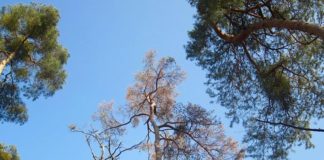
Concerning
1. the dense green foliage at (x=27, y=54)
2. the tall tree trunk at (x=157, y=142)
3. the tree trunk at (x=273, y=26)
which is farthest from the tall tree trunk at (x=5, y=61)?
the tree trunk at (x=273, y=26)

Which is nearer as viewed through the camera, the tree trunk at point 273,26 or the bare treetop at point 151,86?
the tree trunk at point 273,26

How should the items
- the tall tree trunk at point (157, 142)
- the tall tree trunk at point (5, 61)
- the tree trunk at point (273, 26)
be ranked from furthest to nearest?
1. the tall tree trunk at point (157, 142)
2. the tall tree trunk at point (5, 61)
3. the tree trunk at point (273, 26)

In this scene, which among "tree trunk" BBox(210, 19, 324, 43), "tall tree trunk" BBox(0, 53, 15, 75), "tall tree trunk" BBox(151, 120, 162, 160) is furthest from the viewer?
"tall tree trunk" BBox(151, 120, 162, 160)

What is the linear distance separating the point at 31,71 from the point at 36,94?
2.08 feet

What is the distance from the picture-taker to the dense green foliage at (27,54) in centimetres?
1098

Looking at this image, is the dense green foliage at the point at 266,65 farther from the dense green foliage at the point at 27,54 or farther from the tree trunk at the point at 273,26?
the dense green foliage at the point at 27,54

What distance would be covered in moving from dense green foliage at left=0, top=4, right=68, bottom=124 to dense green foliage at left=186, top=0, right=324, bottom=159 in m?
4.00

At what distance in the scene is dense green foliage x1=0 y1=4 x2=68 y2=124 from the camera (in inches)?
432

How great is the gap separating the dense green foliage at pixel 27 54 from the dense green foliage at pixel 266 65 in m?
4.00

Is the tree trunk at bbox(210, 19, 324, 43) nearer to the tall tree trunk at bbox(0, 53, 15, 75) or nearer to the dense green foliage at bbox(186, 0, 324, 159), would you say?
the dense green foliage at bbox(186, 0, 324, 159)

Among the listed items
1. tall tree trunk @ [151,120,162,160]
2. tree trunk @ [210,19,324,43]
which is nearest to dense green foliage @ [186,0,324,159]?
tree trunk @ [210,19,324,43]

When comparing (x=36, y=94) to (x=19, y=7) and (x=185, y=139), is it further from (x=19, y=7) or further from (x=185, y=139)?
(x=185, y=139)

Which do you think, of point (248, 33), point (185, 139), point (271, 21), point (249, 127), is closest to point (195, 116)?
point (185, 139)

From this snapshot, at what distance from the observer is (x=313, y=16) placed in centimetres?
884
